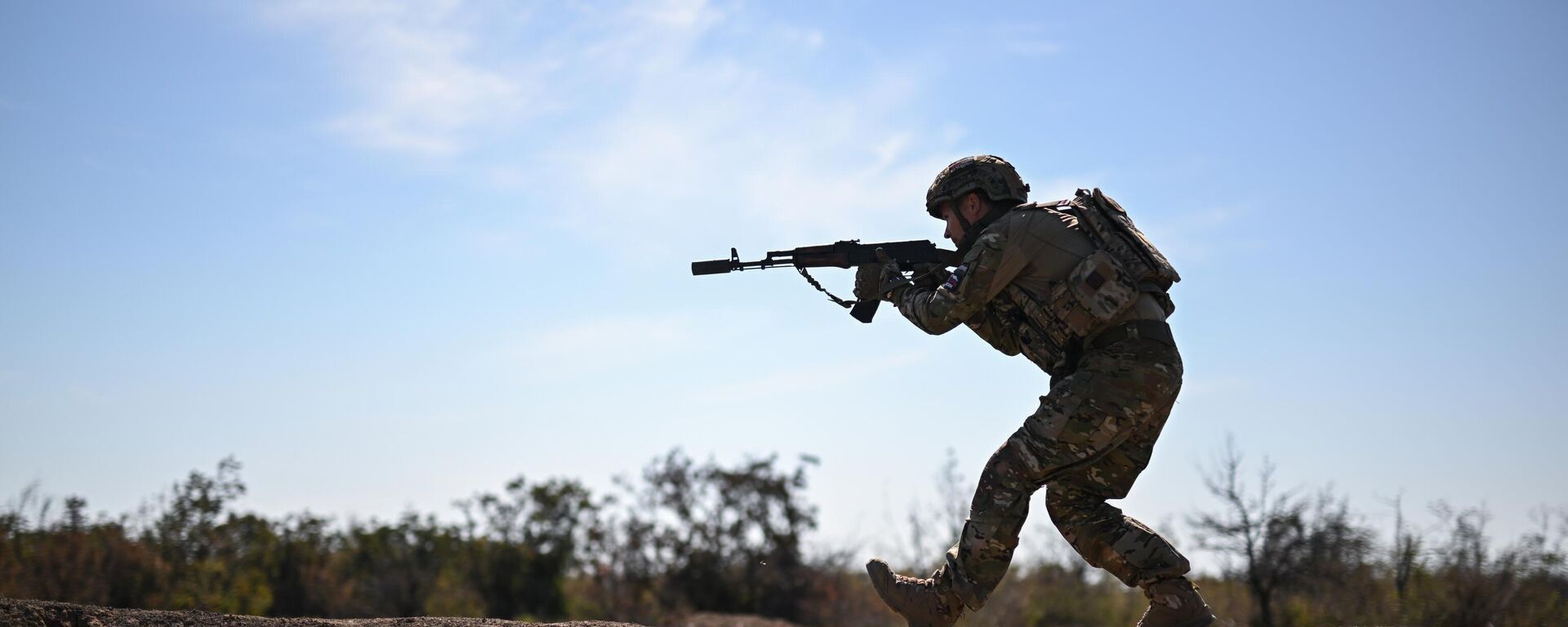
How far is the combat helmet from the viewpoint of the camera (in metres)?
6.07

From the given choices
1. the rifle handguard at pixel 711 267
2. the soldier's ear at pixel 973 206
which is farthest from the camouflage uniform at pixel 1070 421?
the rifle handguard at pixel 711 267

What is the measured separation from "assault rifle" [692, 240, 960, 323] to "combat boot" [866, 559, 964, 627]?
1.31m

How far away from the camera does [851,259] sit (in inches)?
275

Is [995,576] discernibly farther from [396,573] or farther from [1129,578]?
[396,573]

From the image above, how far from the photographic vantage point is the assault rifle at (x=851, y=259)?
663 cm

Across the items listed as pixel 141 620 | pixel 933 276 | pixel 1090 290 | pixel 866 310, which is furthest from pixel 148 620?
pixel 1090 290

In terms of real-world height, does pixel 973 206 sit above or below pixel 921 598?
above

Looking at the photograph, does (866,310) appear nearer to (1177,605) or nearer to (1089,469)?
(1089,469)

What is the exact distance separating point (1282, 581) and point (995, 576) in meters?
8.55

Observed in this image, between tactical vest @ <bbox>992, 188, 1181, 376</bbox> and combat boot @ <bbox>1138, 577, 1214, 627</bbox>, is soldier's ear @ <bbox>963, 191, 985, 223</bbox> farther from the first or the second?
combat boot @ <bbox>1138, 577, 1214, 627</bbox>

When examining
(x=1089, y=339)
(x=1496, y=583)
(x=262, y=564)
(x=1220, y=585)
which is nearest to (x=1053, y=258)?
(x=1089, y=339)

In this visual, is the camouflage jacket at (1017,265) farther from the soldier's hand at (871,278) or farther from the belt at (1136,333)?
the soldier's hand at (871,278)

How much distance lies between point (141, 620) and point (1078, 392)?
14.7ft

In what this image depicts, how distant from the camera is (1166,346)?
5.65m
